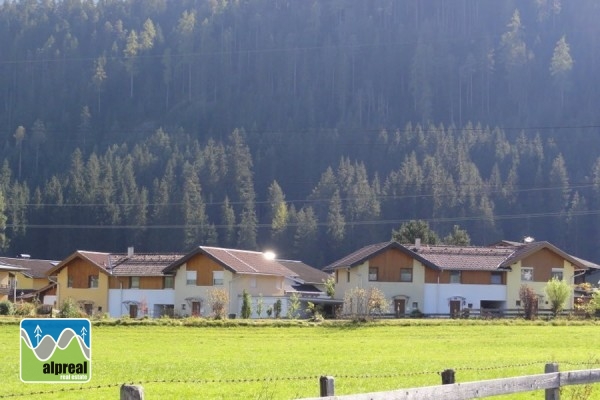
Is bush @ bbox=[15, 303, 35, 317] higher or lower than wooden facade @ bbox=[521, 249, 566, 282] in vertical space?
lower

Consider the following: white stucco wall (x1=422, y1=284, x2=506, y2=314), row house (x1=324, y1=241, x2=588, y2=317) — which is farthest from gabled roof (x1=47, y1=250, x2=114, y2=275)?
white stucco wall (x1=422, y1=284, x2=506, y2=314)

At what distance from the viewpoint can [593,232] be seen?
458 ft

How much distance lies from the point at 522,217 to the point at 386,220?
2053 cm

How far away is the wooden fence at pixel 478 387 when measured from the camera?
32.5 ft

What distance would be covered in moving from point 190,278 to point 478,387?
65308 mm

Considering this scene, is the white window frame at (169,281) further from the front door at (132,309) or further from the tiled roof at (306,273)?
the tiled roof at (306,273)

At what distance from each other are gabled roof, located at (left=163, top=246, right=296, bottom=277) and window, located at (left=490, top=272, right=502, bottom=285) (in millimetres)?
16638

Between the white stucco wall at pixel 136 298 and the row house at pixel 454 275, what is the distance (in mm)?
13952

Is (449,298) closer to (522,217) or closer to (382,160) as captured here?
(522,217)

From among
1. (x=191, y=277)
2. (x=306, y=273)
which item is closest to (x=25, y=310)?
(x=191, y=277)

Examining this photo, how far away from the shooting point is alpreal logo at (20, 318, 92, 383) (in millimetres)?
9281

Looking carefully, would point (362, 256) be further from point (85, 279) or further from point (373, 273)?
point (85, 279)

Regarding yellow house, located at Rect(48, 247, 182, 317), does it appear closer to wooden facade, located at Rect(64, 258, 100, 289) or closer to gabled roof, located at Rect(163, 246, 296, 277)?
wooden facade, located at Rect(64, 258, 100, 289)

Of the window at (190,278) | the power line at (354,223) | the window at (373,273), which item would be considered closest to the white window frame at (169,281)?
the window at (190,278)
